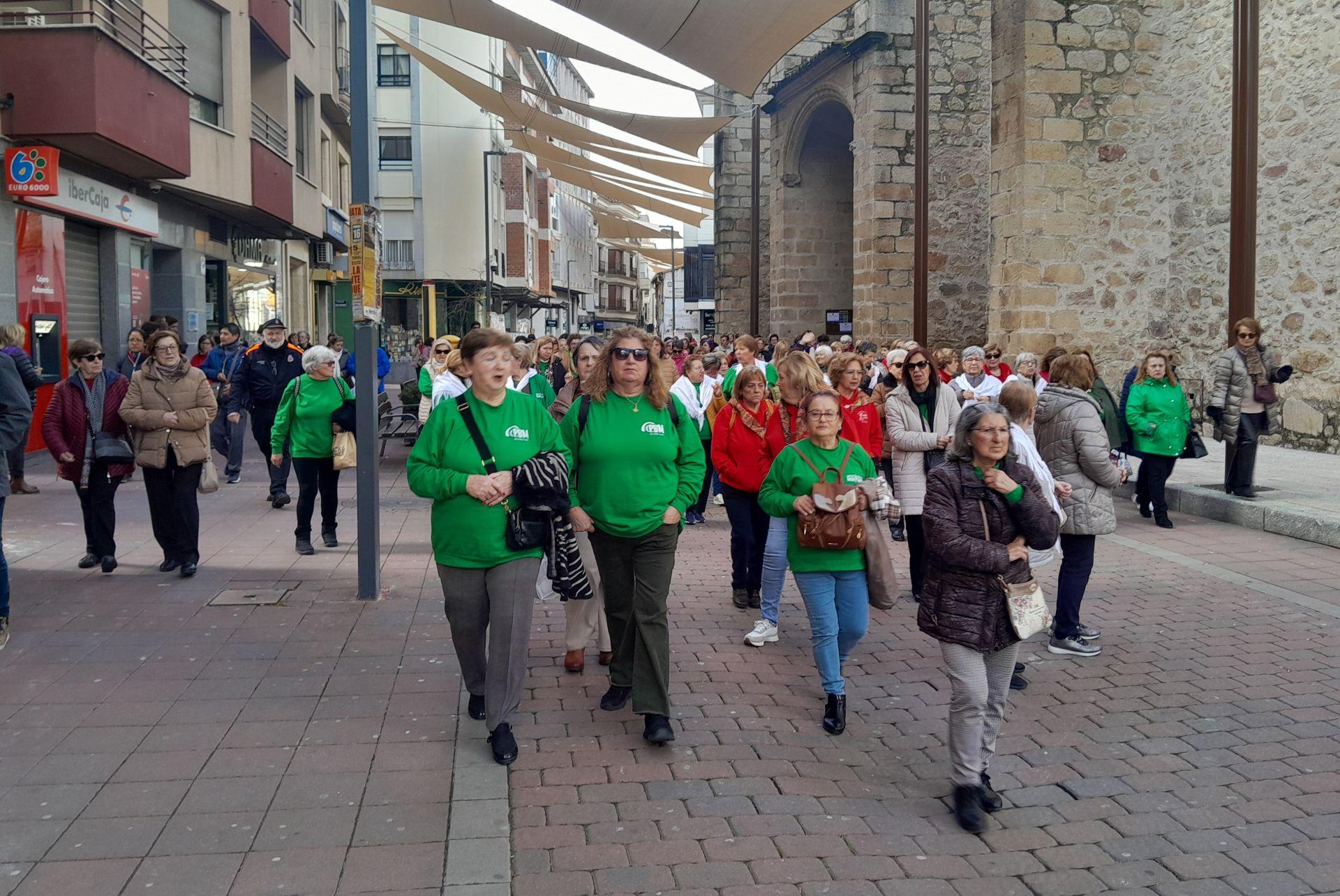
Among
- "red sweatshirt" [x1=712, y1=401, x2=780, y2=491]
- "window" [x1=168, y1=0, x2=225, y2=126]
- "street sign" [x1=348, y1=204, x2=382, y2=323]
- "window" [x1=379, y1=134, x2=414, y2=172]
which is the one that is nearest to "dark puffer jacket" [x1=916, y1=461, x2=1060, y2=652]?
"red sweatshirt" [x1=712, y1=401, x2=780, y2=491]

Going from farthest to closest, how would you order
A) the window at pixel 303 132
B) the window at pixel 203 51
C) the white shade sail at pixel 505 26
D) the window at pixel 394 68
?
the window at pixel 394 68 → the window at pixel 303 132 → the window at pixel 203 51 → the white shade sail at pixel 505 26

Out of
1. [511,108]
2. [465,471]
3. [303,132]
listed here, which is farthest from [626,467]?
[303,132]

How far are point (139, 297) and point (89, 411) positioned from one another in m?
10.7

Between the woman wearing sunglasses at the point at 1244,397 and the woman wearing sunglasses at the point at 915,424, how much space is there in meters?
4.40

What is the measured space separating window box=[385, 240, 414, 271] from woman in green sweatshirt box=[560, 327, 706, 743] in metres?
43.4

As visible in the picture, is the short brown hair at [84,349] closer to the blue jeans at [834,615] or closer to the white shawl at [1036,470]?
the blue jeans at [834,615]

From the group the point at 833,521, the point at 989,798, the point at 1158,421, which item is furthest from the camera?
the point at 1158,421

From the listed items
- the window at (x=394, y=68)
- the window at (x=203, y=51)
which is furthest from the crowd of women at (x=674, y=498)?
the window at (x=394, y=68)

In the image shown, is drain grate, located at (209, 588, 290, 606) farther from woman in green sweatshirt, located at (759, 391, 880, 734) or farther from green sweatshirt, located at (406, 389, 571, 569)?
woman in green sweatshirt, located at (759, 391, 880, 734)

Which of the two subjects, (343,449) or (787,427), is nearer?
(787,427)

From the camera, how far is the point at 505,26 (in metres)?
16.0

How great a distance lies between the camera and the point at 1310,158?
50.1ft

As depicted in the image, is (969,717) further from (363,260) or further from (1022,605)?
(363,260)

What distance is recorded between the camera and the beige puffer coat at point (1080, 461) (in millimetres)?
6133
